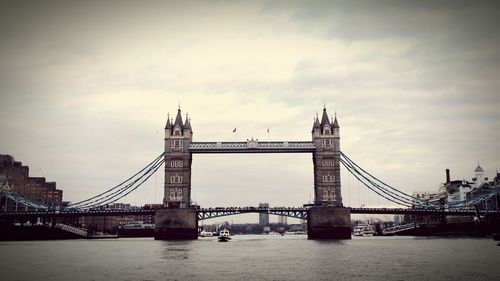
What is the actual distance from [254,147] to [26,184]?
4510 inches

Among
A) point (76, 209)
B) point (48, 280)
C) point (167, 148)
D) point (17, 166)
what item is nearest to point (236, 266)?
point (48, 280)

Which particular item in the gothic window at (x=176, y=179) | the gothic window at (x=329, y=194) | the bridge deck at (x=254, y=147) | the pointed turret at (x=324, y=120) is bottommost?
the gothic window at (x=329, y=194)

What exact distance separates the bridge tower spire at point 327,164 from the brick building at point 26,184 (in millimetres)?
105413

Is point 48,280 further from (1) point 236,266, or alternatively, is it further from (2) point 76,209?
(2) point 76,209

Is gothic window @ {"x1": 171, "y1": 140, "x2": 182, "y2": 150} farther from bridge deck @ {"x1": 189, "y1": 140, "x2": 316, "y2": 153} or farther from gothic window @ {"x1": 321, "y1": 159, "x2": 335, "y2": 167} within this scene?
gothic window @ {"x1": 321, "y1": 159, "x2": 335, "y2": 167}

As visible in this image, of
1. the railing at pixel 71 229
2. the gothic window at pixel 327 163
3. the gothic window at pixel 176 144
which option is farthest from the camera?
the railing at pixel 71 229

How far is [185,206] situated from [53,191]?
116 meters

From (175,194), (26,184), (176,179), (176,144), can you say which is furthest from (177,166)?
(26,184)

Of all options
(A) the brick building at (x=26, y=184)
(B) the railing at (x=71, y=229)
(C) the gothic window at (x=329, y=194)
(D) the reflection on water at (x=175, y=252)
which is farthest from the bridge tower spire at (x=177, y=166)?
(A) the brick building at (x=26, y=184)

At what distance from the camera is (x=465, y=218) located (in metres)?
132

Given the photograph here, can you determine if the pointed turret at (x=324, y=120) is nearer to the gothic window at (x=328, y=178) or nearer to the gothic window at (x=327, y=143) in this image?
the gothic window at (x=327, y=143)

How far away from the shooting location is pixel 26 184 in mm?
178625

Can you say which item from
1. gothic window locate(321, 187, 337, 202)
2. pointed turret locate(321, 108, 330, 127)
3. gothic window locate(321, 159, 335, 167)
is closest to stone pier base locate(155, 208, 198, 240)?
gothic window locate(321, 187, 337, 202)

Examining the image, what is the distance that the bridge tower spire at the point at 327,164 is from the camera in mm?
95375
